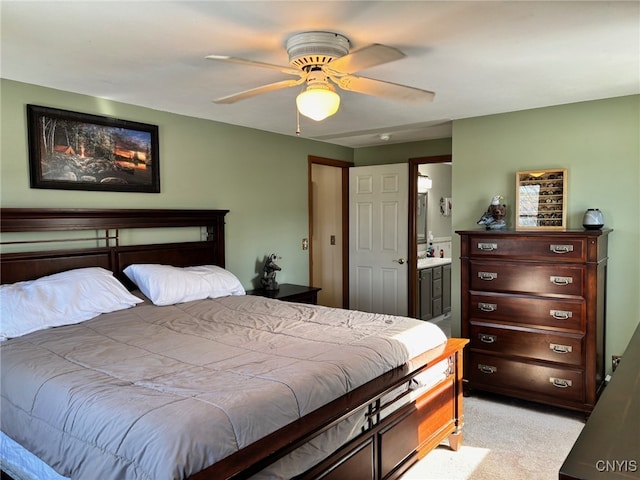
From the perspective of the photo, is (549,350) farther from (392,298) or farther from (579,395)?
(392,298)

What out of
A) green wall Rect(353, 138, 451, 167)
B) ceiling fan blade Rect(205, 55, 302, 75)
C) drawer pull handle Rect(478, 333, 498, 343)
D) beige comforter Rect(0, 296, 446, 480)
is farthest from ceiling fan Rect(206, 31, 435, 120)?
green wall Rect(353, 138, 451, 167)

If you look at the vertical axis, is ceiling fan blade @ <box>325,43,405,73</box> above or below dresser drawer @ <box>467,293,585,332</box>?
above

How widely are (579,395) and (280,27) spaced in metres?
3.11

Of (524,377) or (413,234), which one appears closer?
(524,377)

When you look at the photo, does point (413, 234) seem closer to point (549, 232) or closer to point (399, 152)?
point (399, 152)

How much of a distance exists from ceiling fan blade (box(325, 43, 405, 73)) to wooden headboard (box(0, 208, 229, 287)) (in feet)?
6.72

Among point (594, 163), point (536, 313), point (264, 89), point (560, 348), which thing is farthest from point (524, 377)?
point (264, 89)

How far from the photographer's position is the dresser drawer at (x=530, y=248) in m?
3.13

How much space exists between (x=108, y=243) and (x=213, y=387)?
209cm

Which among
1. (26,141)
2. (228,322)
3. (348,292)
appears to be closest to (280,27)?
(228,322)

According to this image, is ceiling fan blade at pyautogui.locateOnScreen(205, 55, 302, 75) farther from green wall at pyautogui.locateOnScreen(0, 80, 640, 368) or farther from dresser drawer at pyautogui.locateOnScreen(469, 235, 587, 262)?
dresser drawer at pyautogui.locateOnScreen(469, 235, 587, 262)

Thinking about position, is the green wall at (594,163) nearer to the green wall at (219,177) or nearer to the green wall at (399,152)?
the green wall at (399,152)

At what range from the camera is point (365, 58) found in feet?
6.70

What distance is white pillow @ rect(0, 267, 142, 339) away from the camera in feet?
8.11
